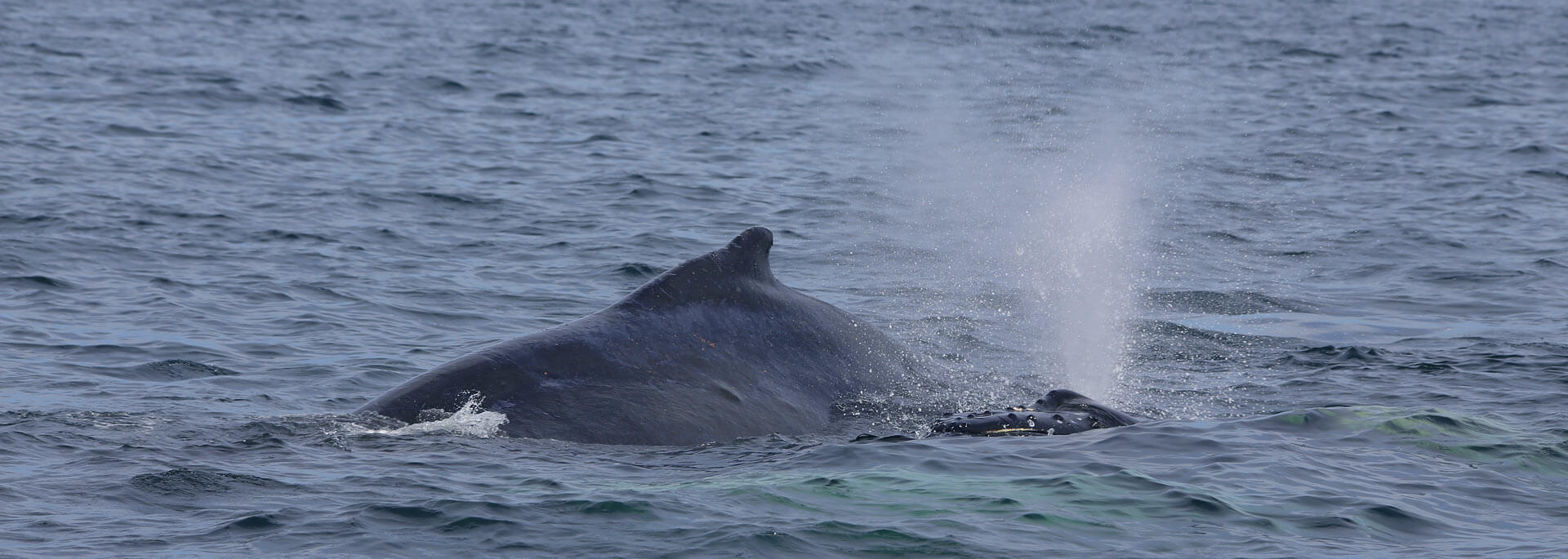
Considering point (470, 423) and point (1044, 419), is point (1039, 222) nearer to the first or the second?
point (1044, 419)

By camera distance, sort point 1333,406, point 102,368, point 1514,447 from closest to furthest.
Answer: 1. point 1514,447
2. point 1333,406
3. point 102,368

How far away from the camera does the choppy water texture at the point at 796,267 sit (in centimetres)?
944

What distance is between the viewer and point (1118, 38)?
158 ft

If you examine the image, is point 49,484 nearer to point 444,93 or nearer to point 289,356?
point 289,356

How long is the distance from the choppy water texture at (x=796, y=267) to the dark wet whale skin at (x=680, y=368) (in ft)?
0.64

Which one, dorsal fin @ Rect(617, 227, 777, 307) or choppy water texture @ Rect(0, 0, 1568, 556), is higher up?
dorsal fin @ Rect(617, 227, 777, 307)

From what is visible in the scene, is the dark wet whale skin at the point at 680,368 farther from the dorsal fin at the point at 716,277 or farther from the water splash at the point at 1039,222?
the water splash at the point at 1039,222

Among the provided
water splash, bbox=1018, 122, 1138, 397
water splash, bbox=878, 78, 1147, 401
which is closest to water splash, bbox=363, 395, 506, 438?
water splash, bbox=878, 78, 1147, 401

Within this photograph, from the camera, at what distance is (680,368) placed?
1057 centimetres

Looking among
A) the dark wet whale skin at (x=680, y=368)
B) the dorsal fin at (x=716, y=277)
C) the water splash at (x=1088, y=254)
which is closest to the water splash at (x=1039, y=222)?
the water splash at (x=1088, y=254)

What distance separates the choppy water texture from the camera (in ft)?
31.0

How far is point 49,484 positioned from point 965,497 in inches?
201

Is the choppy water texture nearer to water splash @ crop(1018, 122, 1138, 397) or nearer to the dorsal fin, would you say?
water splash @ crop(1018, 122, 1138, 397)

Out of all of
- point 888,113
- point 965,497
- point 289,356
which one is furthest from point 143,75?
point 965,497
